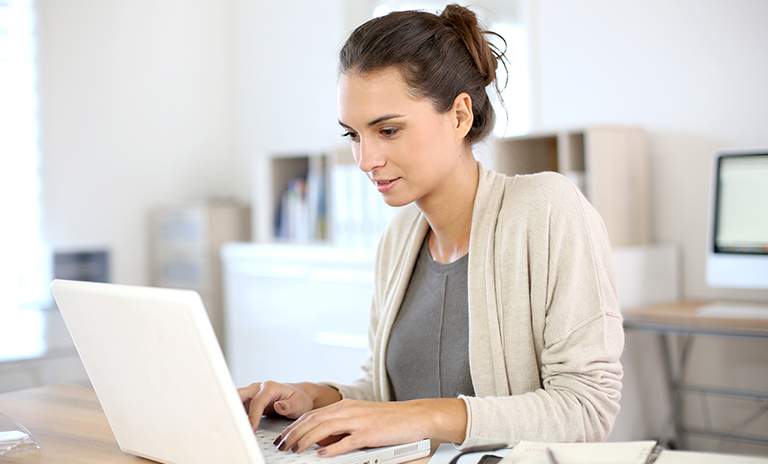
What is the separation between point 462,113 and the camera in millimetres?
1248

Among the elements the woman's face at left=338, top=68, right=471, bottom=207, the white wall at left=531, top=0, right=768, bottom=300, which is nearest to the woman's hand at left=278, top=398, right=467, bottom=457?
the woman's face at left=338, top=68, right=471, bottom=207

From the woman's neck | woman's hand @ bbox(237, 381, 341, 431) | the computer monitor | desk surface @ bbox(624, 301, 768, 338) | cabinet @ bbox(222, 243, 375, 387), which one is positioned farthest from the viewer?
cabinet @ bbox(222, 243, 375, 387)

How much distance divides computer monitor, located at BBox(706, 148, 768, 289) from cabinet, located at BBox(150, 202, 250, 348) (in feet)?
8.57

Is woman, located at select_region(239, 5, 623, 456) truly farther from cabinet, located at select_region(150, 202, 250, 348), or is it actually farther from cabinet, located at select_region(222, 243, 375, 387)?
cabinet, located at select_region(150, 202, 250, 348)

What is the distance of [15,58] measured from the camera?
3.77 meters

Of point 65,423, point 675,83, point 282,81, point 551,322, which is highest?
point 282,81

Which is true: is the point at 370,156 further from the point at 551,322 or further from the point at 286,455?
the point at 286,455

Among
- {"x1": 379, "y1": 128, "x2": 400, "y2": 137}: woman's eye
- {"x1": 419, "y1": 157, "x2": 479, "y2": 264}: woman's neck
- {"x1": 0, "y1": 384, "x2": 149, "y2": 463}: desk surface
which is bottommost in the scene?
{"x1": 0, "y1": 384, "x2": 149, "y2": 463}: desk surface

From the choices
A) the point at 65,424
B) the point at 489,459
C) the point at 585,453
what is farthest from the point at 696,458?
the point at 65,424

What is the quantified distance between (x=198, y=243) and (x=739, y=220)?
2804mm

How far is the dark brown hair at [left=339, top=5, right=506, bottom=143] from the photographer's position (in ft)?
3.84

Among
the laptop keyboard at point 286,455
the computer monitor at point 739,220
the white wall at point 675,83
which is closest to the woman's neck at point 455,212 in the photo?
the laptop keyboard at point 286,455

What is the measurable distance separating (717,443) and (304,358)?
1862mm

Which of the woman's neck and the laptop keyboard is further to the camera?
→ the woman's neck
